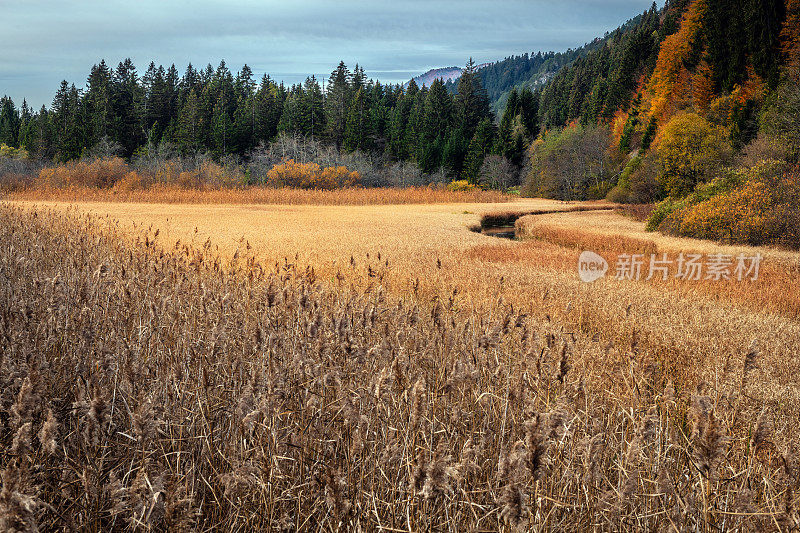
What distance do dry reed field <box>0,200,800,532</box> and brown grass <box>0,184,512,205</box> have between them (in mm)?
18957

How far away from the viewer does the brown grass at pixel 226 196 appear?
28703 mm

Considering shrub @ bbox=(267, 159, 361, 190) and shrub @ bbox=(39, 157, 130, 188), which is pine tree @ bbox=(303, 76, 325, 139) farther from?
shrub @ bbox=(39, 157, 130, 188)

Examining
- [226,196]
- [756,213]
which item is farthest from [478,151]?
[756,213]

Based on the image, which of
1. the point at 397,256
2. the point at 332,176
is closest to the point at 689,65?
the point at 332,176

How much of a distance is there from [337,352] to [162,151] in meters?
60.0

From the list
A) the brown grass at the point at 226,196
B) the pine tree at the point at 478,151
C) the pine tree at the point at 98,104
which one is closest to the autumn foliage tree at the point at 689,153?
the brown grass at the point at 226,196

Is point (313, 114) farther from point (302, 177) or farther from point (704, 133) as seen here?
point (704, 133)

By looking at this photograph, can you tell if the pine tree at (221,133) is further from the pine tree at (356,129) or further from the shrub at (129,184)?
the shrub at (129,184)

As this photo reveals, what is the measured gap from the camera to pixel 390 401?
3143mm

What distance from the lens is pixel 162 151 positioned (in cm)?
5625

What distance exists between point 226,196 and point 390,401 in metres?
29.0

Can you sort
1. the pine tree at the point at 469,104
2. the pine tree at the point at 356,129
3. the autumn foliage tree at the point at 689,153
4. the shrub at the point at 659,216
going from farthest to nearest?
the pine tree at the point at 469,104 → the pine tree at the point at 356,129 → the autumn foliage tree at the point at 689,153 → the shrub at the point at 659,216

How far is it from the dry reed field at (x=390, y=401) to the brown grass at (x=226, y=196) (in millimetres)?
18957

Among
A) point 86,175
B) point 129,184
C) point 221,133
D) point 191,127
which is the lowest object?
point 129,184
